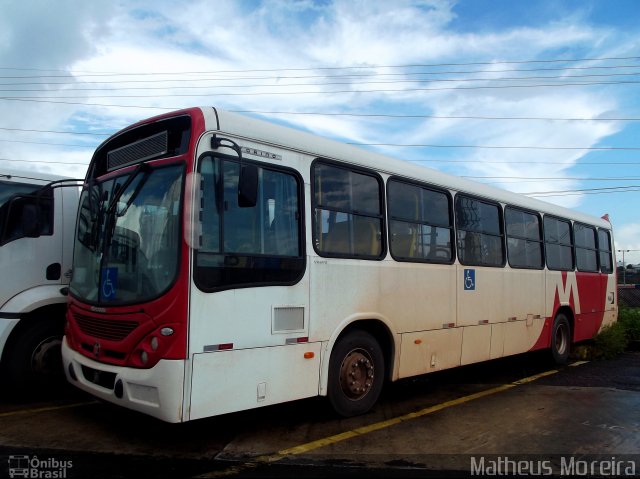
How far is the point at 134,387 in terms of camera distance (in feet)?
14.4

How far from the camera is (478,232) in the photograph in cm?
777

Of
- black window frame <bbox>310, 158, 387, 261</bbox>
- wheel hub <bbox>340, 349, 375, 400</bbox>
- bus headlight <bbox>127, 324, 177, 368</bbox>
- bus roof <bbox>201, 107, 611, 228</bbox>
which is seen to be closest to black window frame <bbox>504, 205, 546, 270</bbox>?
bus roof <bbox>201, 107, 611, 228</bbox>

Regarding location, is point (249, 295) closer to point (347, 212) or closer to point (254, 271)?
point (254, 271)

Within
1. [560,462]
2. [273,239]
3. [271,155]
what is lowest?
[560,462]

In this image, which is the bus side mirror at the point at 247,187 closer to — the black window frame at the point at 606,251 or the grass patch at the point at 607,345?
the grass patch at the point at 607,345

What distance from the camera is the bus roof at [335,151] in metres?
4.76

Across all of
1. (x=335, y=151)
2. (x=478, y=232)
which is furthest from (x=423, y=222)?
(x=335, y=151)

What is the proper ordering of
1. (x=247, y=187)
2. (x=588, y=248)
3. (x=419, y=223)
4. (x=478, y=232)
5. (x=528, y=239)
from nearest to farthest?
(x=247, y=187)
(x=419, y=223)
(x=478, y=232)
(x=528, y=239)
(x=588, y=248)

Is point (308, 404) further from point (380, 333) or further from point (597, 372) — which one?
point (597, 372)

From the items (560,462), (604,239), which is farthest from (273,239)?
(604,239)

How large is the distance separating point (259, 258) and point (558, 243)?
24.0 ft

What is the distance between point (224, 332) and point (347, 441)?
1.67 metres

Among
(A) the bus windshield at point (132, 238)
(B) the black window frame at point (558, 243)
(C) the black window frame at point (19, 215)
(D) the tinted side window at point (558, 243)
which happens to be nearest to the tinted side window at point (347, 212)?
(A) the bus windshield at point (132, 238)

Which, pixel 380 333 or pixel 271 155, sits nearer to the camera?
pixel 271 155
